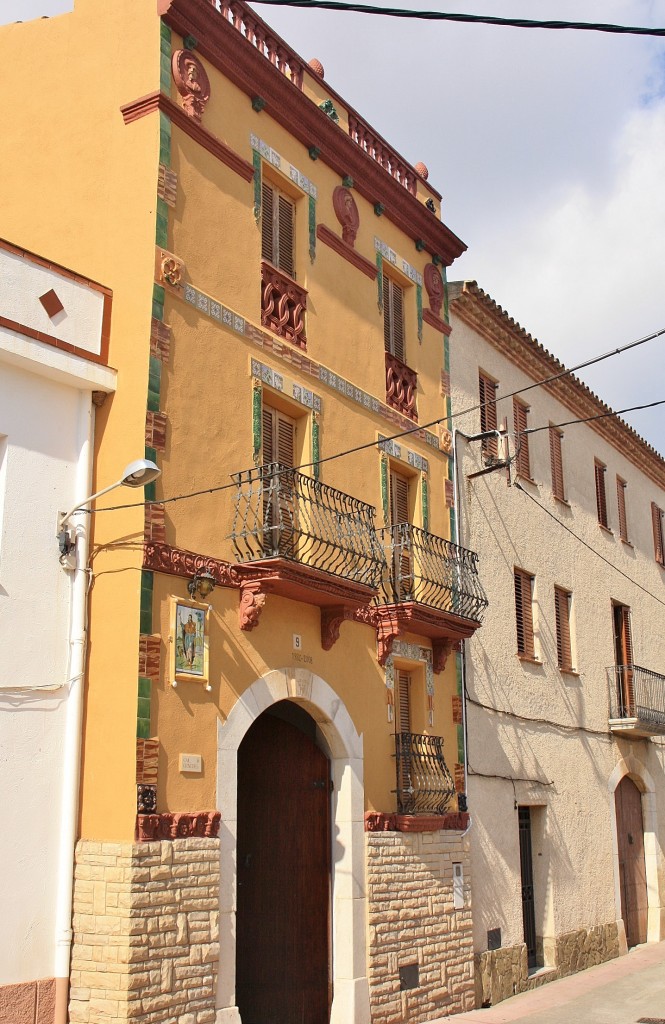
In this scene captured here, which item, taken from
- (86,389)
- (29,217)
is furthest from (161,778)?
(29,217)

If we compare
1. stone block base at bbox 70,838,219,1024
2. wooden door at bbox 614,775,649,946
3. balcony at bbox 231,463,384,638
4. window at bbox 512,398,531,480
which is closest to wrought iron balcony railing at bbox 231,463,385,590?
balcony at bbox 231,463,384,638

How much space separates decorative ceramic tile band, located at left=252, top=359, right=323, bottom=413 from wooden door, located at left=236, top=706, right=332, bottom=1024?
11.7 feet

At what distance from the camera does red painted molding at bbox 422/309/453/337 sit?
610 inches

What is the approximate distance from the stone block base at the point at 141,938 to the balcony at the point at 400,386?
6.71 meters

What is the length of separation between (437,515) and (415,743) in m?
3.22

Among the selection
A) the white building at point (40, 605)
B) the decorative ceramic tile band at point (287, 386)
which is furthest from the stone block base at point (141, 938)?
the decorative ceramic tile band at point (287, 386)

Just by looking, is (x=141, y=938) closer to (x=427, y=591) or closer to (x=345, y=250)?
(x=427, y=591)

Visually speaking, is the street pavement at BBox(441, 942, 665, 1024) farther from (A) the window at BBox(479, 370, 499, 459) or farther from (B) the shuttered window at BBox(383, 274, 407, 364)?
(B) the shuttered window at BBox(383, 274, 407, 364)

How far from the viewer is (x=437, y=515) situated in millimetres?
14906

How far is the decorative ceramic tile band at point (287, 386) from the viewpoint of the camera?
11.6 metres

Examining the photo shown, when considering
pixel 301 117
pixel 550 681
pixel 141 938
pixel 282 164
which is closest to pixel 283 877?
pixel 141 938

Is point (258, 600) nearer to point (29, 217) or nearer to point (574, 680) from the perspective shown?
point (29, 217)

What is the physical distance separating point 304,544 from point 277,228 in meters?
3.70

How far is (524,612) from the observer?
57.0 ft
